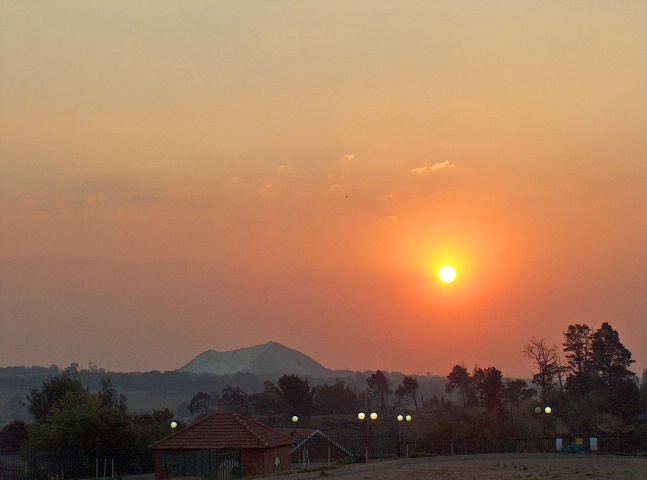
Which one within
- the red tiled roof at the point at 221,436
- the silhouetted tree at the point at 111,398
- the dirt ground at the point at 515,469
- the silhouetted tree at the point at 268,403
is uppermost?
the silhouetted tree at the point at 268,403

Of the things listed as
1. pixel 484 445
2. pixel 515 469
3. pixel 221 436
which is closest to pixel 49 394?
pixel 221 436

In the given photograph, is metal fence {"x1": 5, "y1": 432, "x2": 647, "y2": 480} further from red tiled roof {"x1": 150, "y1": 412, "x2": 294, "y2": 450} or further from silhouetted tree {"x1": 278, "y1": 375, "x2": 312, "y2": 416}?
silhouetted tree {"x1": 278, "y1": 375, "x2": 312, "y2": 416}

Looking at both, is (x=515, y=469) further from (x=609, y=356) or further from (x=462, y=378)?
(x=462, y=378)

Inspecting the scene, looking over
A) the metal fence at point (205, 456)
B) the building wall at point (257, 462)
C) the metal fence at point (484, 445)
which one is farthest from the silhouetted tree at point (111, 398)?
the building wall at point (257, 462)

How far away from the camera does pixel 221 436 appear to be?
50.5 meters

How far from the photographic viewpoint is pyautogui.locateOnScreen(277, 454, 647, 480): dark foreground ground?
41938 millimetres

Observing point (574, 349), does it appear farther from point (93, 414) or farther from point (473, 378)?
point (93, 414)

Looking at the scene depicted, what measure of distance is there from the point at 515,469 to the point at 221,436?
1768 centimetres

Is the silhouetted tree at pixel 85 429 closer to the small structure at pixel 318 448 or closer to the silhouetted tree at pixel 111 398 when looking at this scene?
the silhouetted tree at pixel 111 398

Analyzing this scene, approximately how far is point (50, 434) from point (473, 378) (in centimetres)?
9538

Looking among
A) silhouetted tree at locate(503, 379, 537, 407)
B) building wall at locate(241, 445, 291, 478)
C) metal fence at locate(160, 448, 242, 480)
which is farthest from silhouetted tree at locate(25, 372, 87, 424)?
silhouetted tree at locate(503, 379, 537, 407)

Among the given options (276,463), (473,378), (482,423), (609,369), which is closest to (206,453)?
(276,463)

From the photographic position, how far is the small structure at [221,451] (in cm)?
4756

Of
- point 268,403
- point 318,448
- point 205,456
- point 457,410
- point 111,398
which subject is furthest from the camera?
point 268,403
